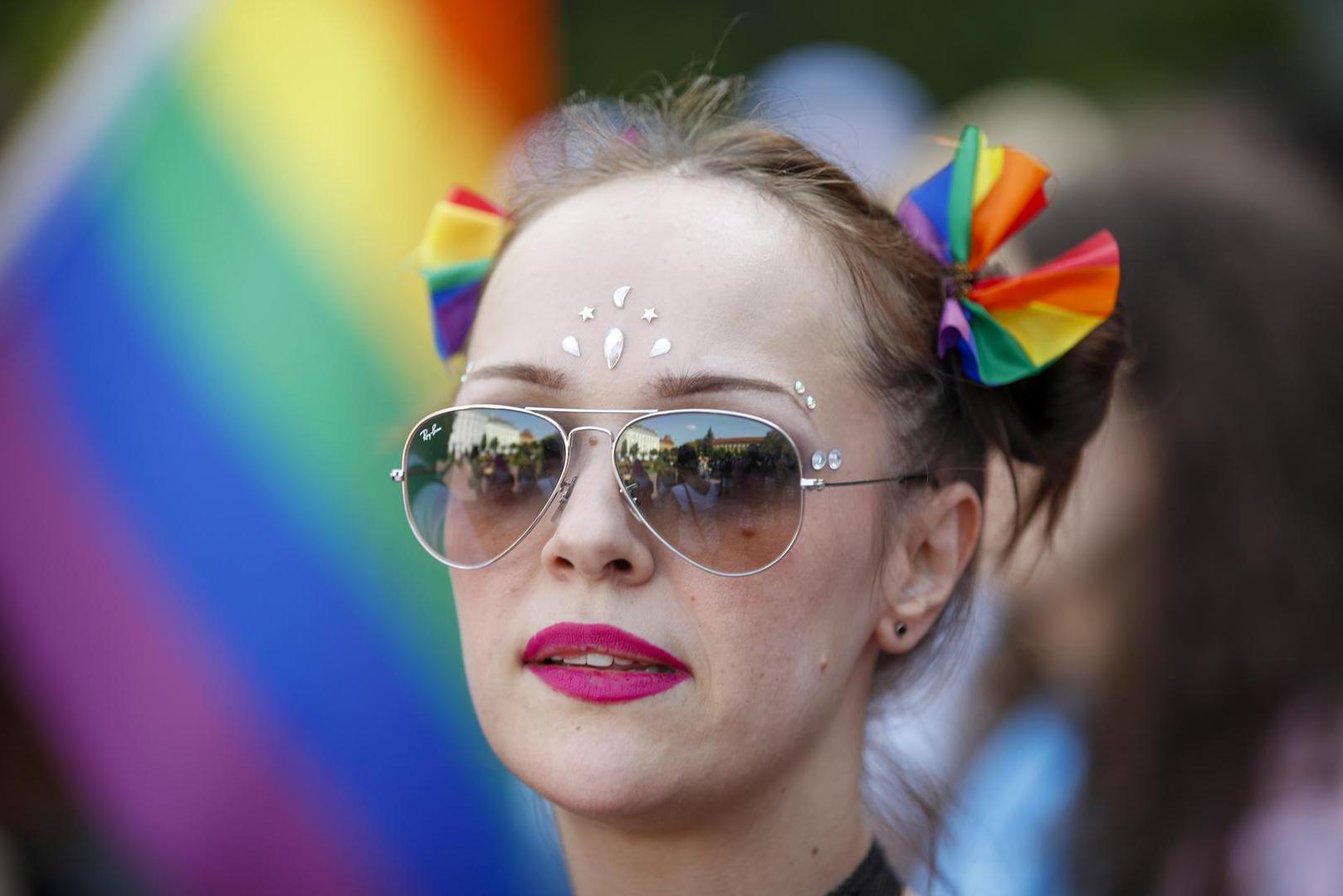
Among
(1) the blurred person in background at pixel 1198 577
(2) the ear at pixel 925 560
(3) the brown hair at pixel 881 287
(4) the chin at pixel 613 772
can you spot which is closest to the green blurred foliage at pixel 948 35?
(1) the blurred person in background at pixel 1198 577

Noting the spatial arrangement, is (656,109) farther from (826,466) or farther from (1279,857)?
(1279,857)

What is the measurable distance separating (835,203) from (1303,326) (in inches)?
83.1

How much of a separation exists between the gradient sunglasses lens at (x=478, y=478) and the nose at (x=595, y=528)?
38mm

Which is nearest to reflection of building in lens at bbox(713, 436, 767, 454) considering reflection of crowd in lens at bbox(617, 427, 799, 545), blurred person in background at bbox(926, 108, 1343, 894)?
reflection of crowd in lens at bbox(617, 427, 799, 545)

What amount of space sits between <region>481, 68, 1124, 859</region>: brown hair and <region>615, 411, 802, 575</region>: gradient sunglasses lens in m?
0.29

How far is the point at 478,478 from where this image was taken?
2.07 m

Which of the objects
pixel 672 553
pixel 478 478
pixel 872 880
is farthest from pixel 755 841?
pixel 478 478

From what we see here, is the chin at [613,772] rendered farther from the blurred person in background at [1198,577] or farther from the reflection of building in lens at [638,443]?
the blurred person in background at [1198,577]

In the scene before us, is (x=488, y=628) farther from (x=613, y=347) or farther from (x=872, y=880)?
(x=872, y=880)

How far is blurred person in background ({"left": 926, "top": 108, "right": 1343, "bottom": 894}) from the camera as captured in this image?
3.54 meters

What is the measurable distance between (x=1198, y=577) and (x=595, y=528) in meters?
2.43

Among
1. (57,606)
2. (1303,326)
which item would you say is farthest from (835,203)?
(57,606)

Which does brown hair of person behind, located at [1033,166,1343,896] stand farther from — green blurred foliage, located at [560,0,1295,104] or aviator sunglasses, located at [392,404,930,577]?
green blurred foliage, located at [560,0,1295,104]

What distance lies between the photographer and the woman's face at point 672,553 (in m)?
1.89
